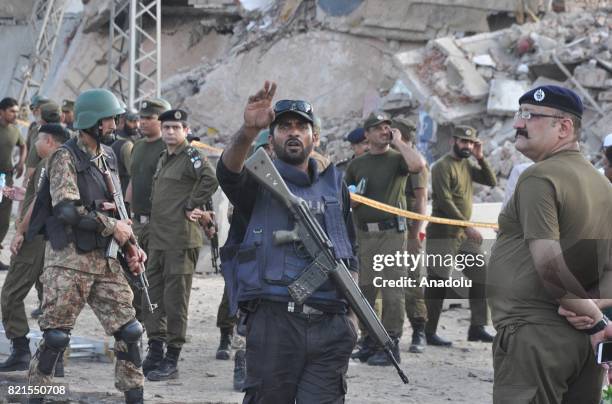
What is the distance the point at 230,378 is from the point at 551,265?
14.1ft

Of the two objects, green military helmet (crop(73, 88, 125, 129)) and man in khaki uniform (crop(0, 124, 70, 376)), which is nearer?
green military helmet (crop(73, 88, 125, 129))

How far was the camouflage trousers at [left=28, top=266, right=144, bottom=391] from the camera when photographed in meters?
6.62

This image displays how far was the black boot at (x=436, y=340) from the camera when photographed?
1027 cm

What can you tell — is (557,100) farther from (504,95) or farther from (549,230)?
(504,95)

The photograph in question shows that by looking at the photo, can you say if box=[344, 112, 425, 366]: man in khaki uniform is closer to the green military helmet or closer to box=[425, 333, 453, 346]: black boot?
box=[425, 333, 453, 346]: black boot

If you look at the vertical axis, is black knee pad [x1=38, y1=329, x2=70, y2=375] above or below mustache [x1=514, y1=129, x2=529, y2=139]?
below

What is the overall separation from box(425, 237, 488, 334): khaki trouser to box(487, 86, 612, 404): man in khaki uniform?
553 centimetres

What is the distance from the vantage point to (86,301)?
6.75 m

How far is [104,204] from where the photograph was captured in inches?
264

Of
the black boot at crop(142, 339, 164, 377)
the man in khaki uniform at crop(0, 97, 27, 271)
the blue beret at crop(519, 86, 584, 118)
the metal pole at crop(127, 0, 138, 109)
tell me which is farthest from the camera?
the metal pole at crop(127, 0, 138, 109)

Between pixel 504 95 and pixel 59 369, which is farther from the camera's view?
pixel 504 95

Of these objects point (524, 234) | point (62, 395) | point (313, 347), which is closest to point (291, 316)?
point (313, 347)

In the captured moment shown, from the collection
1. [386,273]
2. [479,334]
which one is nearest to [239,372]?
[386,273]

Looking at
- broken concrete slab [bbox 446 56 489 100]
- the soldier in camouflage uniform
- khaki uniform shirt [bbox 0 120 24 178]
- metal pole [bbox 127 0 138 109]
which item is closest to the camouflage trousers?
the soldier in camouflage uniform
